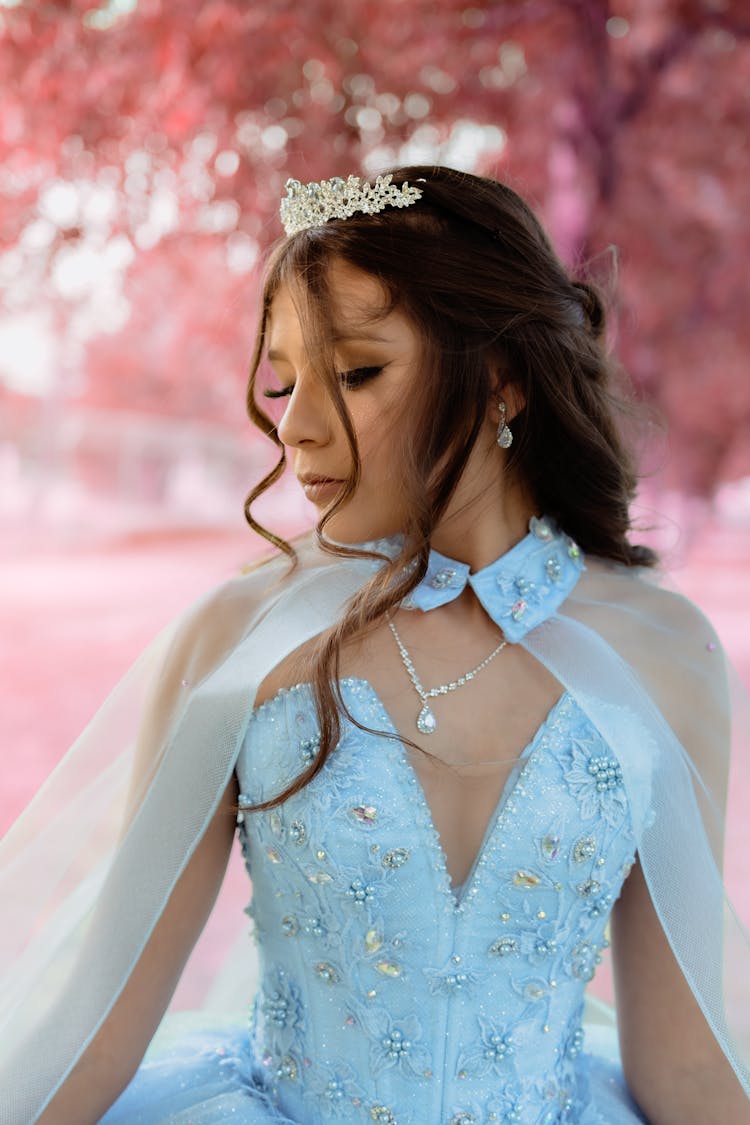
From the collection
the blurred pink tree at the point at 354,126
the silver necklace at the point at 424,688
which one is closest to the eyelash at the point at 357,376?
the silver necklace at the point at 424,688

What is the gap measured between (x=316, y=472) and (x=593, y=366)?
1.67ft

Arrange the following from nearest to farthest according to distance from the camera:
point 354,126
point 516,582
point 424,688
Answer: point 424,688 → point 516,582 → point 354,126

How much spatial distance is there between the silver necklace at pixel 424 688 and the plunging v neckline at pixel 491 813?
0.04 meters

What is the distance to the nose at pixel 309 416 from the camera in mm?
1319

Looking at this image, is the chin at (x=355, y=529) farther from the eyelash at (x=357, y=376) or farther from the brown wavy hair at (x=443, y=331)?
the eyelash at (x=357, y=376)

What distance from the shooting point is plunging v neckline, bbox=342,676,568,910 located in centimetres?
129

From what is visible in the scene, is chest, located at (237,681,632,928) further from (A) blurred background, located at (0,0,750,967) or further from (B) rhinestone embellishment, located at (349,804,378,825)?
(A) blurred background, located at (0,0,750,967)

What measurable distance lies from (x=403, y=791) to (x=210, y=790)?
0.24 meters

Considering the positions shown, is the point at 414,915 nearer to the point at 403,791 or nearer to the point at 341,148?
the point at 403,791

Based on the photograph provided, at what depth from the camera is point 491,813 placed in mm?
1325

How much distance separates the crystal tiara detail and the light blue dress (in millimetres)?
627

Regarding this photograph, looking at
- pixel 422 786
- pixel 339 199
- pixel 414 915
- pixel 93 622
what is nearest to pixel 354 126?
pixel 339 199

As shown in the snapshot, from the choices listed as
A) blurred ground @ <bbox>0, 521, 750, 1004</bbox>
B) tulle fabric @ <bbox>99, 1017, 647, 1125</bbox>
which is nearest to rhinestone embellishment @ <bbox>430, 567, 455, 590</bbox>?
tulle fabric @ <bbox>99, 1017, 647, 1125</bbox>

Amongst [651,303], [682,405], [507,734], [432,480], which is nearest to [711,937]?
[507,734]
